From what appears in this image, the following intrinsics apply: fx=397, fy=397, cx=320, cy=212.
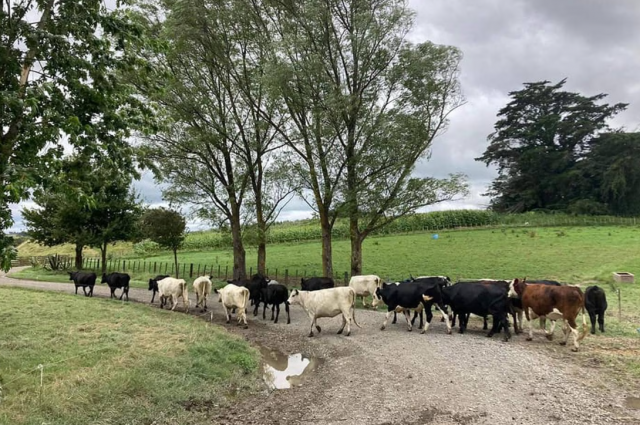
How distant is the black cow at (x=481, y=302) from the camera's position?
11.3m

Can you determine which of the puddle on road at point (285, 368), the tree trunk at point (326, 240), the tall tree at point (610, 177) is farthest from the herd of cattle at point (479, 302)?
the tall tree at point (610, 177)

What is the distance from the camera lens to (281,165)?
21844 mm

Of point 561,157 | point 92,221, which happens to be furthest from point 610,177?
point 92,221

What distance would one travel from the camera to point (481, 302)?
1148 centimetres

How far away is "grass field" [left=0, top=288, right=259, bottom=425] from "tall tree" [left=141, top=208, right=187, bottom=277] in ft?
46.6

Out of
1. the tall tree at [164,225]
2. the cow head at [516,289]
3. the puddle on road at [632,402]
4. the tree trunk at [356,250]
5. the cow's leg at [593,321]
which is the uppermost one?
the tall tree at [164,225]

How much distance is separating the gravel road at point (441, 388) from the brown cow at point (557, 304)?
0.60 m

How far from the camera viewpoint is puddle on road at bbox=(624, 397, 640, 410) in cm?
665

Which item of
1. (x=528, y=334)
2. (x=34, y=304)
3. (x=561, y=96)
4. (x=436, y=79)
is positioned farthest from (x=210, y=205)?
(x=561, y=96)

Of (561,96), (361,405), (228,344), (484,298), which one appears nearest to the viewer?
(361,405)

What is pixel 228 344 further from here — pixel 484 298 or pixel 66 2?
pixel 66 2

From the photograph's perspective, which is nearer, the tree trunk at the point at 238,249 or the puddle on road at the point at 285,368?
the puddle on road at the point at 285,368

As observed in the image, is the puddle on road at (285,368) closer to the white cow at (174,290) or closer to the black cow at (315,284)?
the black cow at (315,284)

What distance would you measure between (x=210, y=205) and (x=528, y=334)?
18.9m
